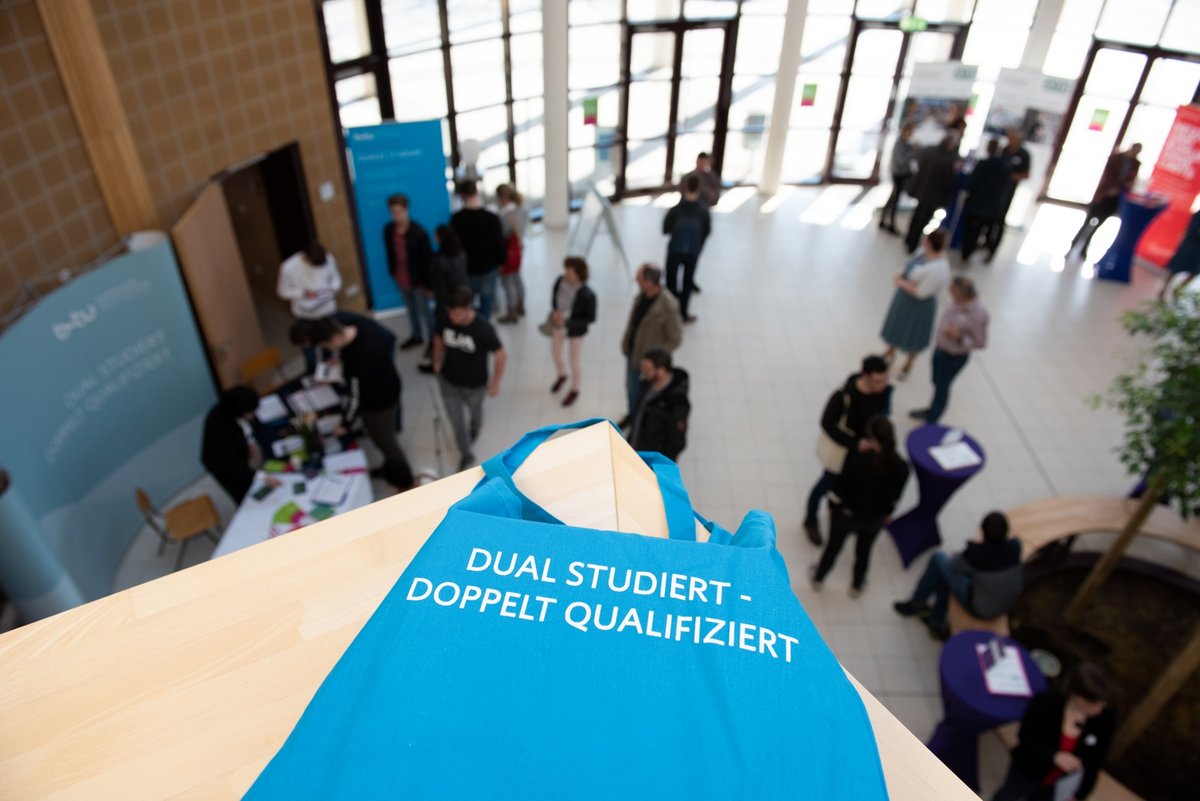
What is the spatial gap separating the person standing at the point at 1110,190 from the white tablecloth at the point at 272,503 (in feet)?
30.2

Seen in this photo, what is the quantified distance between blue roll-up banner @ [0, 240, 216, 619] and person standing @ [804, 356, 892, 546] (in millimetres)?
4654

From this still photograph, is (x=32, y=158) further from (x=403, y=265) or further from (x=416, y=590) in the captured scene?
(x=416, y=590)

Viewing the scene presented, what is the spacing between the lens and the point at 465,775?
1111 millimetres

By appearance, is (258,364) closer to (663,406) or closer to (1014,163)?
(663,406)

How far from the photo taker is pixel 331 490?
514cm

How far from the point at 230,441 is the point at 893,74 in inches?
406

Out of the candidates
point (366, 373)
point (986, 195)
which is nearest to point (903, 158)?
point (986, 195)

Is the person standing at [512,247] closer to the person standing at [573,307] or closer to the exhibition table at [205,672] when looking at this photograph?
the person standing at [573,307]

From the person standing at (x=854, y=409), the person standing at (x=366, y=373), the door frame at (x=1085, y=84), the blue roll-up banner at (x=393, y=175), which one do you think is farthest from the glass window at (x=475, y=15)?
the door frame at (x=1085, y=84)

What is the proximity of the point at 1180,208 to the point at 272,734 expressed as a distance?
1170cm

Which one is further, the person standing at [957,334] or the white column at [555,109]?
the white column at [555,109]

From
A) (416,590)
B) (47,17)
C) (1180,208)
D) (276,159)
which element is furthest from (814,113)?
(416,590)

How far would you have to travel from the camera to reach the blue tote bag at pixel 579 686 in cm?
112

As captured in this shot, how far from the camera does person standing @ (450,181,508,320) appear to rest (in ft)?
24.3
